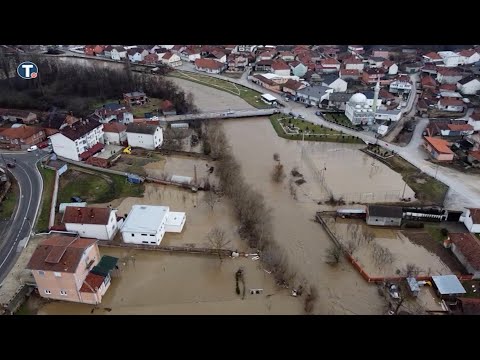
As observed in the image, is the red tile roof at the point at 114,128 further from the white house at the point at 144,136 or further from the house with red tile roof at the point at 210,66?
the house with red tile roof at the point at 210,66

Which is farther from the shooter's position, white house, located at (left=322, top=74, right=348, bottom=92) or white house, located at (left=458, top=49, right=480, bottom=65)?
white house, located at (left=458, top=49, right=480, bottom=65)

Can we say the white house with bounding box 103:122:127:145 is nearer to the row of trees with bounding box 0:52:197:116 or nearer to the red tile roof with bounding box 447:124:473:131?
the row of trees with bounding box 0:52:197:116

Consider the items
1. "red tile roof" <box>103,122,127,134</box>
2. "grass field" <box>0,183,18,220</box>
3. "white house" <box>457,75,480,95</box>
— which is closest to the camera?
"grass field" <box>0,183,18,220</box>

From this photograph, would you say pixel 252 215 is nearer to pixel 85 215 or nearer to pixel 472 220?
pixel 85 215

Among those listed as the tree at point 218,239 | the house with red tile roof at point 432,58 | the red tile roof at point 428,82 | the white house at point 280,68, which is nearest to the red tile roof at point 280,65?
the white house at point 280,68

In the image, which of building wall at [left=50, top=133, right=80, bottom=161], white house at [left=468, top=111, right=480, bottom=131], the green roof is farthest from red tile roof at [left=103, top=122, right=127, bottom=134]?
white house at [left=468, top=111, right=480, bottom=131]

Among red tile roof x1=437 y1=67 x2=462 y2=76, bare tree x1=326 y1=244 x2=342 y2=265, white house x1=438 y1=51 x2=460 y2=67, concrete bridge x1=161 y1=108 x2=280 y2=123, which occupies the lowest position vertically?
bare tree x1=326 y1=244 x2=342 y2=265
